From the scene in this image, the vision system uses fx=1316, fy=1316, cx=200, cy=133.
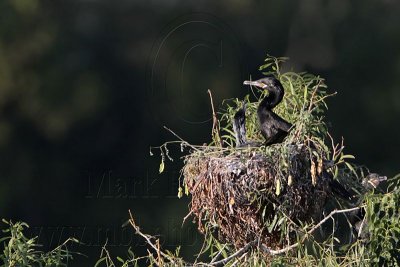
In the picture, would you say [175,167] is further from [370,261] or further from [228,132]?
[370,261]

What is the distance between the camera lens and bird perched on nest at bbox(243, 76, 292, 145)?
4.51 metres

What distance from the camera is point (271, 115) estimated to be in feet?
15.1

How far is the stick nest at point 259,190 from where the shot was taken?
437 cm

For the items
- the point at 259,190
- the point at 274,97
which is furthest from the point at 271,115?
the point at 259,190

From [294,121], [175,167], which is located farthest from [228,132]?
[175,167]

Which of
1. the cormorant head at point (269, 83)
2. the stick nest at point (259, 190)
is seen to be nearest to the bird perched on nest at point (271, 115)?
the cormorant head at point (269, 83)

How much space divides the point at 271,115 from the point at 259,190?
0.34 metres

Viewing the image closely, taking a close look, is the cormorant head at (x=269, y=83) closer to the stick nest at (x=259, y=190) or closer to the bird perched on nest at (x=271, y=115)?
the bird perched on nest at (x=271, y=115)

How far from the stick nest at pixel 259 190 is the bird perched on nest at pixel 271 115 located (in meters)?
0.14

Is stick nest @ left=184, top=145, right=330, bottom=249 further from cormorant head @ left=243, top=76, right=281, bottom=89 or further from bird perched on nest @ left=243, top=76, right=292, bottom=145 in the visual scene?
cormorant head @ left=243, top=76, right=281, bottom=89

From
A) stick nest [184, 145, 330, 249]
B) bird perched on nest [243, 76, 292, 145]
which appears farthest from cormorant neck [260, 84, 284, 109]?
stick nest [184, 145, 330, 249]

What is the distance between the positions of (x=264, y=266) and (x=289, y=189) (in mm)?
270

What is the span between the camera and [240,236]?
Answer: 4.50m

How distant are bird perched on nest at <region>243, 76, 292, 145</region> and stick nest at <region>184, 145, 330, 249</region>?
0.45 ft
